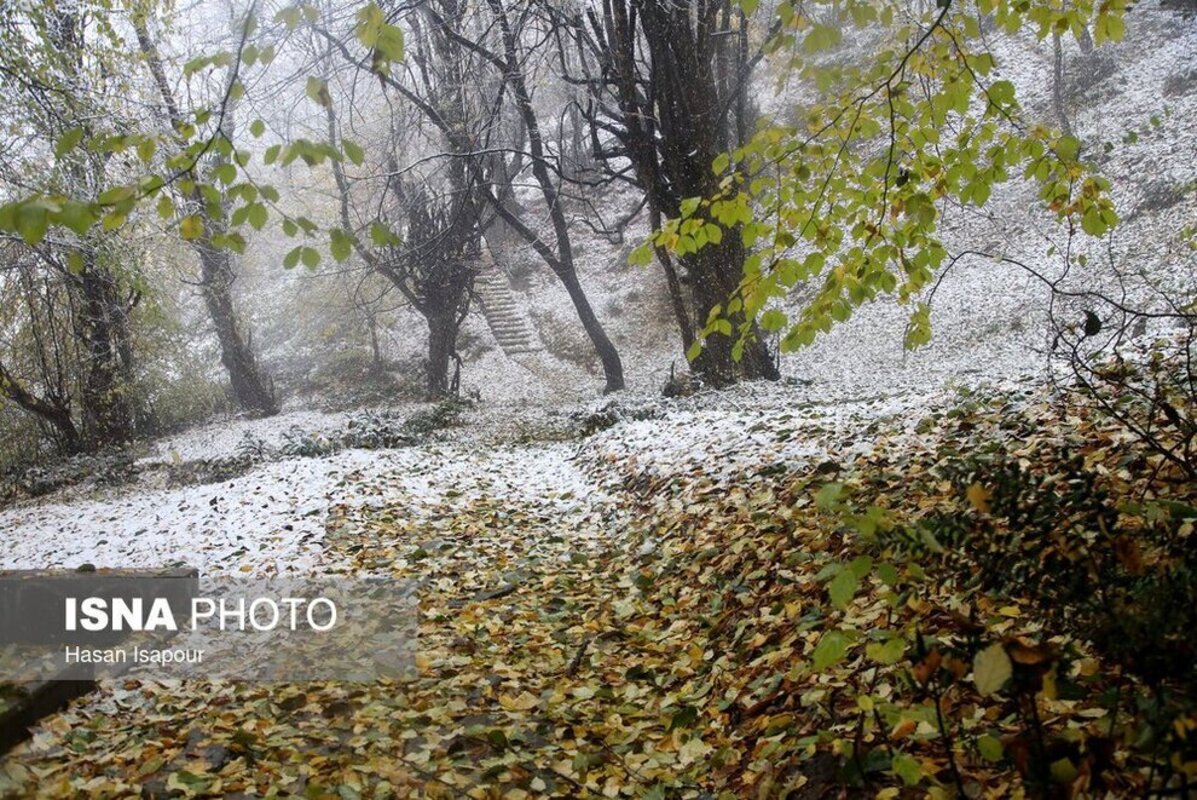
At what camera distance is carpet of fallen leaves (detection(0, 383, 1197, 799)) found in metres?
2.02

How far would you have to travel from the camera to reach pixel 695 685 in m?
3.04

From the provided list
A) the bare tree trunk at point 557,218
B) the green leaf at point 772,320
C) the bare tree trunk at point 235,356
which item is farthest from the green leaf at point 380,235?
the bare tree trunk at point 235,356

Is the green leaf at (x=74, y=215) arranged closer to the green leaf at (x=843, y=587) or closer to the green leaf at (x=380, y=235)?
the green leaf at (x=380, y=235)

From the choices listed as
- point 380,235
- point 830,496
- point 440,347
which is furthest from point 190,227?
point 440,347

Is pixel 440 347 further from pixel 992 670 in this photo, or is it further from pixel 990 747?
pixel 992 670

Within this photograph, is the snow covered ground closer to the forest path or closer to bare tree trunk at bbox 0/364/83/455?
the forest path

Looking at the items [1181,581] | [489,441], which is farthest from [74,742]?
[489,441]

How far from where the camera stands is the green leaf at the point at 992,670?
4.25 feet

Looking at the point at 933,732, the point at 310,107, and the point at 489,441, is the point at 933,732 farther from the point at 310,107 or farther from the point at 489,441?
the point at 310,107

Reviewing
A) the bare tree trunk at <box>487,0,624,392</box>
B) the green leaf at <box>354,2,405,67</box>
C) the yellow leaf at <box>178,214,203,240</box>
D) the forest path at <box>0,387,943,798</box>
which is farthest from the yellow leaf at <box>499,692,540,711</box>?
the bare tree trunk at <box>487,0,624,392</box>

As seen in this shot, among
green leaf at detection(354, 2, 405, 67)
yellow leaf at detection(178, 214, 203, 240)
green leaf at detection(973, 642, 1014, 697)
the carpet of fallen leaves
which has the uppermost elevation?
green leaf at detection(354, 2, 405, 67)

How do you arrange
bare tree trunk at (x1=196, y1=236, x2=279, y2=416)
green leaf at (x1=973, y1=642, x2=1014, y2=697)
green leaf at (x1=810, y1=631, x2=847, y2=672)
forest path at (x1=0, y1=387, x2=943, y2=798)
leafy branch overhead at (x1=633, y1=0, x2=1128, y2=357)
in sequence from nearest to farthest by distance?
green leaf at (x1=973, y1=642, x2=1014, y2=697) < green leaf at (x1=810, y1=631, x2=847, y2=672) < forest path at (x1=0, y1=387, x2=943, y2=798) < leafy branch overhead at (x1=633, y1=0, x2=1128, y2=357) < bare tree trunk at (x1=196, y1=236, x2=279, y2=416)

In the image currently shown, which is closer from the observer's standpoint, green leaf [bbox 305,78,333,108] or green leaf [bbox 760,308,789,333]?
green leaf [bbox 305,78,333,108]

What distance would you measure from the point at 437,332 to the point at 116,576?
11.5 metres
